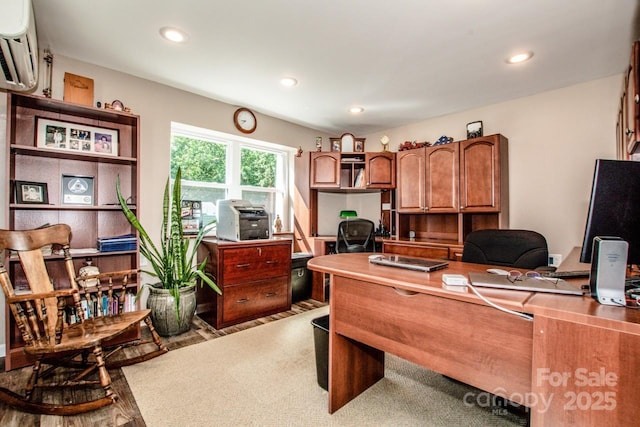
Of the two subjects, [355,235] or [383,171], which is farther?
[383,171]

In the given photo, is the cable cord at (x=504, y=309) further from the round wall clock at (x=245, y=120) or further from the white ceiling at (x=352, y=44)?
the round wall clock at (x=245, y=120)

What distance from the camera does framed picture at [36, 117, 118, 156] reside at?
238 cm

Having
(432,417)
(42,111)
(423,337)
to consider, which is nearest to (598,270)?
(423,337)

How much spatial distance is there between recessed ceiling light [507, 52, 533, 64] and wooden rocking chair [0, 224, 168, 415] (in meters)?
3.56

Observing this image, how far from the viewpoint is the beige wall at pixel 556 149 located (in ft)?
9.20

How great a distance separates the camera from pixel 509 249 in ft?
7.11

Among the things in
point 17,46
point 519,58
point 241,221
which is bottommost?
point 241,221

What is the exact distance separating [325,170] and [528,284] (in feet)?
10.6

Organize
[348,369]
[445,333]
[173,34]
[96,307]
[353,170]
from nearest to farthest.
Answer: [445,333] < [348,369] < [173,34] < [96,307] < [353,170]

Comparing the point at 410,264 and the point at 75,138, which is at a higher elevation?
the point at 75,138

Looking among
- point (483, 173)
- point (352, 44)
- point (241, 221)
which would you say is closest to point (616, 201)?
point (352, 44)

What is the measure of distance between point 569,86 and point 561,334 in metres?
3.23

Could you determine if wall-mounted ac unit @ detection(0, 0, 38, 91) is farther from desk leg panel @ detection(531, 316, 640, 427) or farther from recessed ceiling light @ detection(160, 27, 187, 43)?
desk leg panel @ detection(531, 316, 640, 427)

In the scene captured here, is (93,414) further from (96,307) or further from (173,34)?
(173,34)
